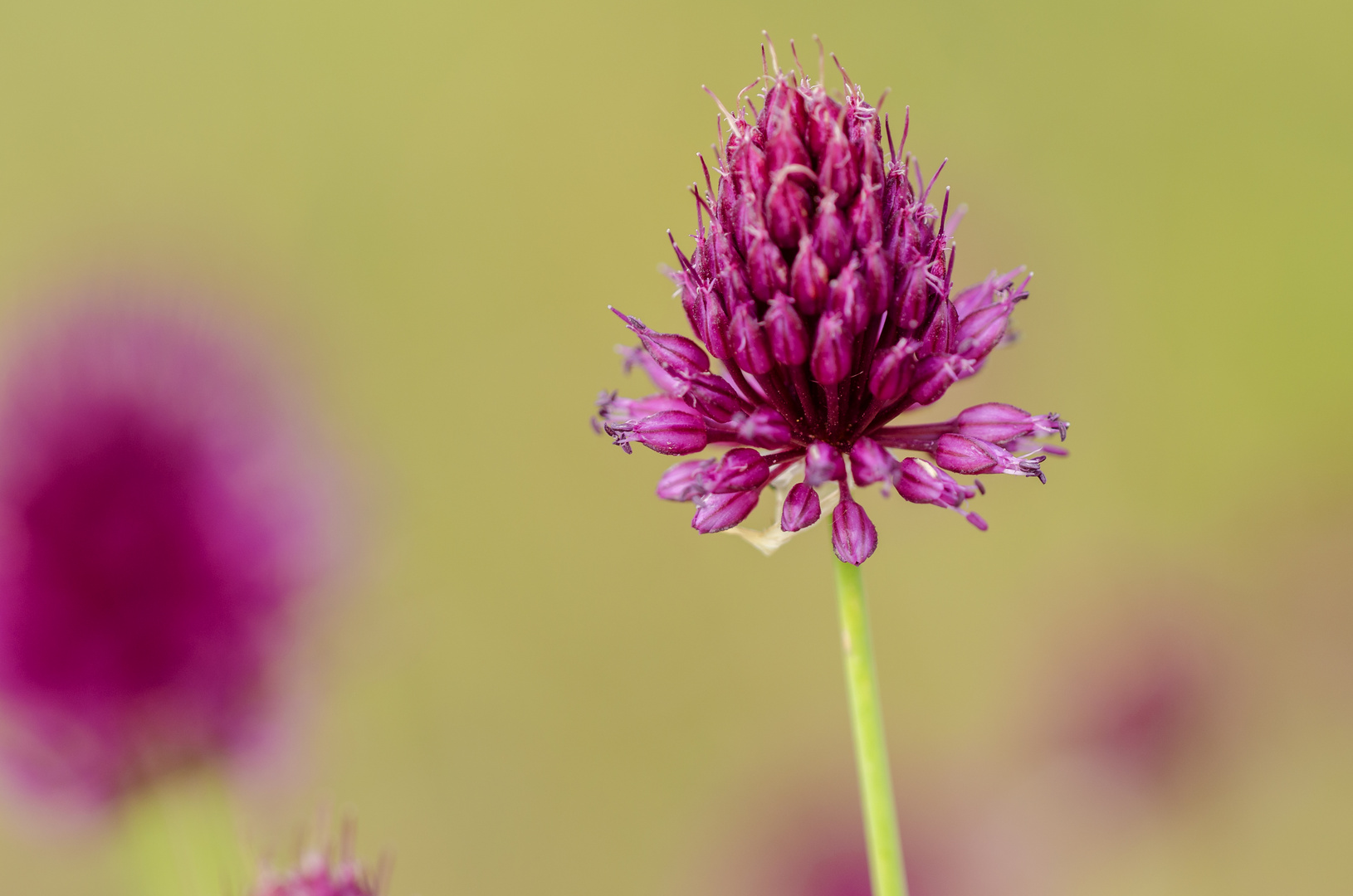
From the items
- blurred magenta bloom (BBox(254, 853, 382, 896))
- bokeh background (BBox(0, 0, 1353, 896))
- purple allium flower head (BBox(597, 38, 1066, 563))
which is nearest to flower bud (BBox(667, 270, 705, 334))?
purple allium flower head (BBox(597, 38, 1066, 563))

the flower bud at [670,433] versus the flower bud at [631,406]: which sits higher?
the flower bud at [631,406]

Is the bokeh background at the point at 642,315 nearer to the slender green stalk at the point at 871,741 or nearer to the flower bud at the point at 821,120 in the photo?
the slender green stalk at the point at 871,741

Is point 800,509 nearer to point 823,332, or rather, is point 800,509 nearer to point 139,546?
point 823,332

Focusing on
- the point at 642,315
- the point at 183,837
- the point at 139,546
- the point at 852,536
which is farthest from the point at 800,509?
the point at 642,315

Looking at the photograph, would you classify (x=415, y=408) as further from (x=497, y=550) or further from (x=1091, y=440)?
(x=1091, y=440)

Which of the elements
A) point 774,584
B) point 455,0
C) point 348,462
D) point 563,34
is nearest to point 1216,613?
point 774,584

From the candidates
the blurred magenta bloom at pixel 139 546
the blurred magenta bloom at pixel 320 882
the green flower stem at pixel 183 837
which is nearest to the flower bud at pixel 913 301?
the blurred magenta bloom at pixel 320 882
